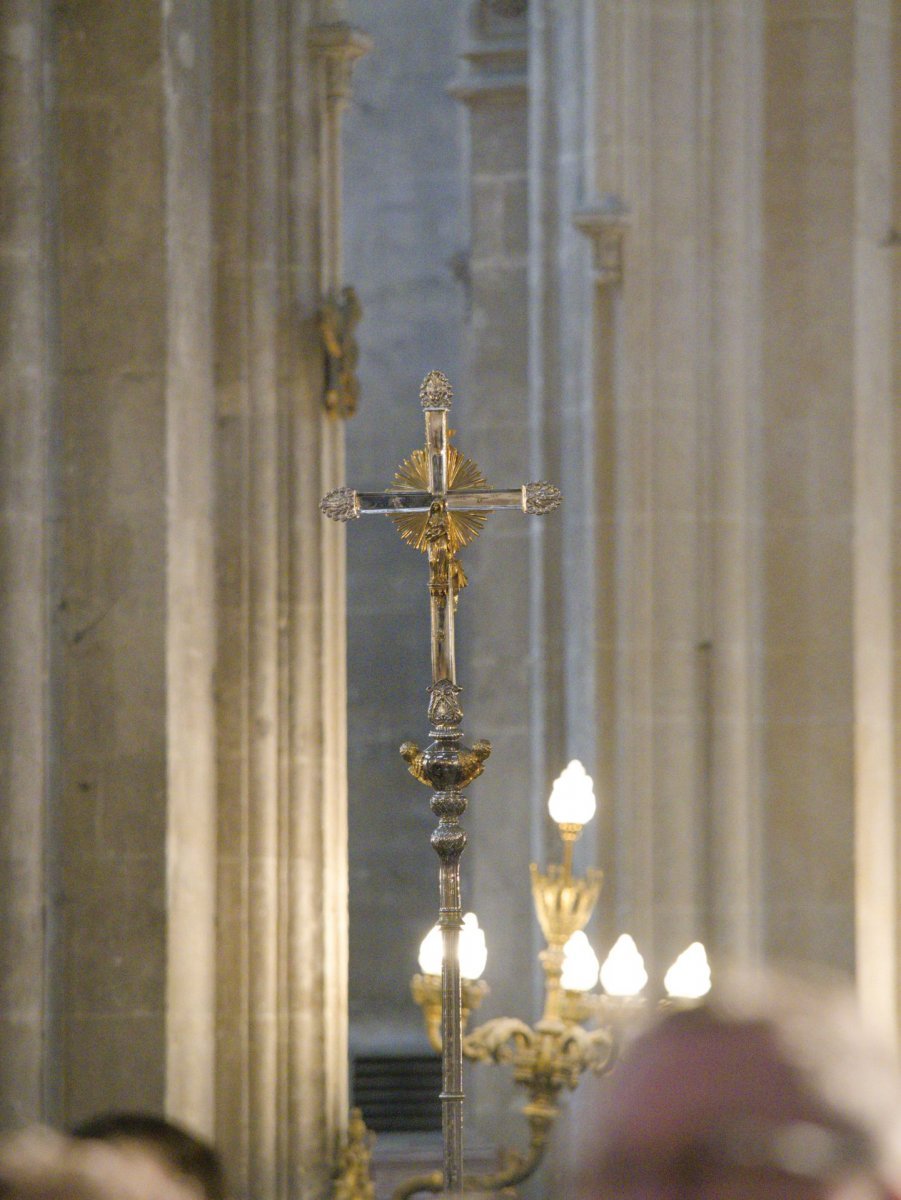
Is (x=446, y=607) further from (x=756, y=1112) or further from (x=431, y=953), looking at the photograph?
(x=756, y=1112)

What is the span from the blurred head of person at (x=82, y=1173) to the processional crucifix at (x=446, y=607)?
5282 mm

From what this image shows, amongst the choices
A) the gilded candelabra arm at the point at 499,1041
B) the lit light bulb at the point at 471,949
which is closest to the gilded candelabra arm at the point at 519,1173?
the gilded candelabra arm at the point at 499,1041

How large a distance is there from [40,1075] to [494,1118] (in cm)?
592

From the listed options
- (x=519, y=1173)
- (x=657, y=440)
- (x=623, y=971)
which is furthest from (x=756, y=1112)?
(x=657, y=440)

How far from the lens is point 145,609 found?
8.70m

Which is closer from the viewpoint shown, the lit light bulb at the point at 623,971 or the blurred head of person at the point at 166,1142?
the blurred head of person at the point at 166,1142

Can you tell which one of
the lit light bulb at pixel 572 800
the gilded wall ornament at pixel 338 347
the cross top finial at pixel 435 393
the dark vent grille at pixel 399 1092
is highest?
the gilded wall ornament at pixel 338 347

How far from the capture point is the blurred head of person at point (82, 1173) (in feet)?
4.07

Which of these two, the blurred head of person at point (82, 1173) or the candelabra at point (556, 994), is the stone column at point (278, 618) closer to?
the candelabra at point (556, 994)

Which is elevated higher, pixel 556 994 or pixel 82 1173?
pixel 82 1173

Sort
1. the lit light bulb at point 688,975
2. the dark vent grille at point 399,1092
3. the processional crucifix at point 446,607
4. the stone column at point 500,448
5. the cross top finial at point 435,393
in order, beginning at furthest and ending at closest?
the dark vent grille at point 399,1092
the stone column at point 500,448
the lit light bulb at point 688,975
the cross top finial at point 435,393
the processional crucifix at point 446,607

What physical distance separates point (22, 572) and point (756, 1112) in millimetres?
7446

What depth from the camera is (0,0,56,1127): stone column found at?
8328 millimetres

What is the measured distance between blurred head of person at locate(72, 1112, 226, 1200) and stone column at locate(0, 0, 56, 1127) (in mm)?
A: 6998
